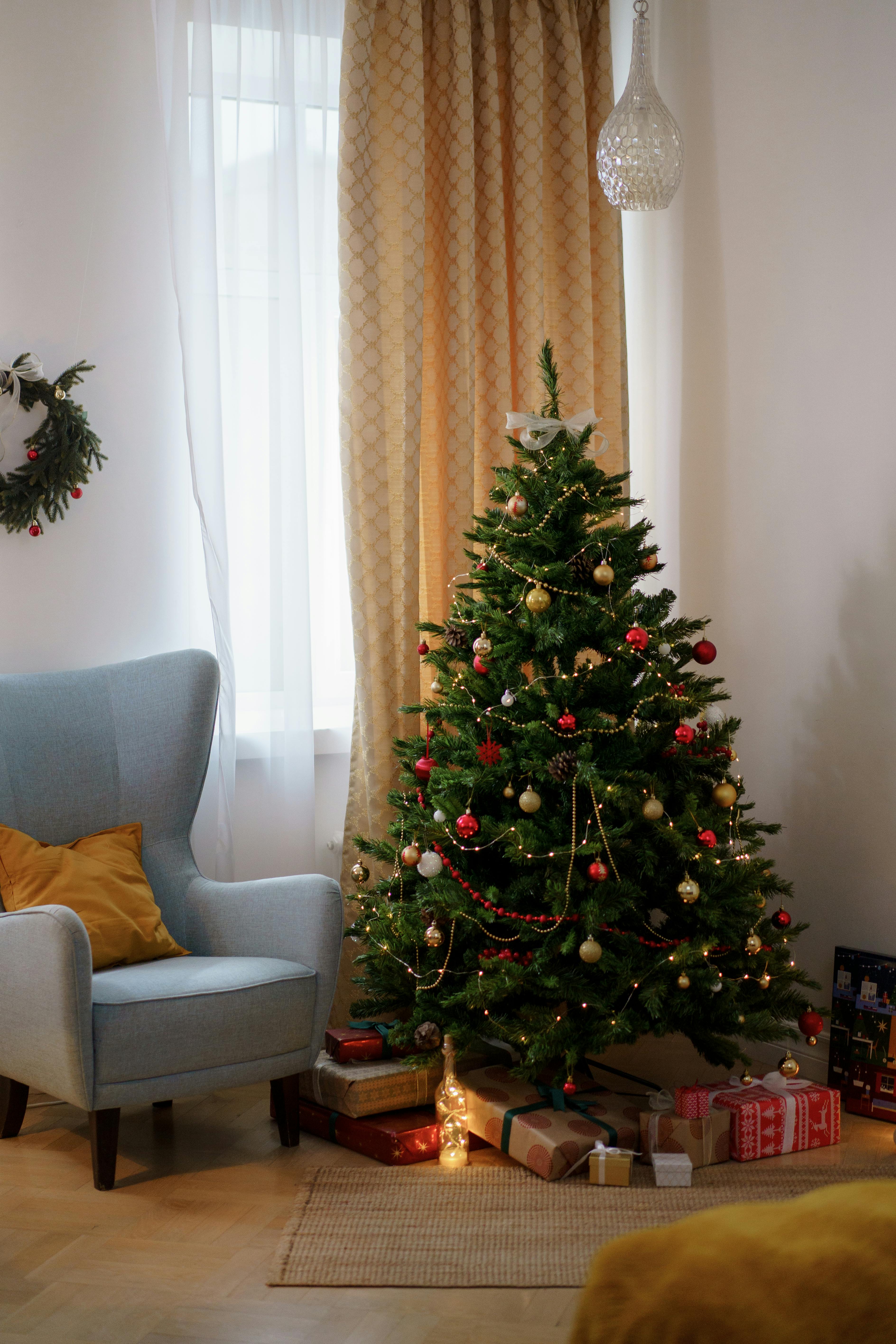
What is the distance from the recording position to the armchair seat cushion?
2170 millimetres

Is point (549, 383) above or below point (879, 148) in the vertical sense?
below

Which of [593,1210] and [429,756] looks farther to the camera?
[429,756]

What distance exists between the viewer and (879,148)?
2.75 m

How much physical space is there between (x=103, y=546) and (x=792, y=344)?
191 centimetres

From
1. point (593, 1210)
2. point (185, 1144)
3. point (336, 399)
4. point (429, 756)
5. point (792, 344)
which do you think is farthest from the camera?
point (336, 399)

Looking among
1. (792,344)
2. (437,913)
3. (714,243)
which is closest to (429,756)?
(437,913)

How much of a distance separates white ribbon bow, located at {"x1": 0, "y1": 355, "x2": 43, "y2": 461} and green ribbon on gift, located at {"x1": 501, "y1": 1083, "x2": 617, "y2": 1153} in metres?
2.00

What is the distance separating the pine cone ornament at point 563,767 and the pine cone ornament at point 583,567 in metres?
0.39

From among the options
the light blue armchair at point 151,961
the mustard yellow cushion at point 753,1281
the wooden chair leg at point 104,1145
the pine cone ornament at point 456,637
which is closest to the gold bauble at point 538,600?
the pine cone ornament at point 456,637

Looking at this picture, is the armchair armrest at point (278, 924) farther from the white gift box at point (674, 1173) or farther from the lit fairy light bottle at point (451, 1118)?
the white gift box at point (674, 1173)

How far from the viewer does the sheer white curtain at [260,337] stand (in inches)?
119

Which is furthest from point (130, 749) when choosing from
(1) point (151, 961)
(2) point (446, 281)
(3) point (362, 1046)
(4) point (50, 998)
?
(2) point (446, 281)

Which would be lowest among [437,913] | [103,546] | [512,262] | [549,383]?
[437,913]

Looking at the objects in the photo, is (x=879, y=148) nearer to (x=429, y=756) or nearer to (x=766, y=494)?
(x=766, y=494)
